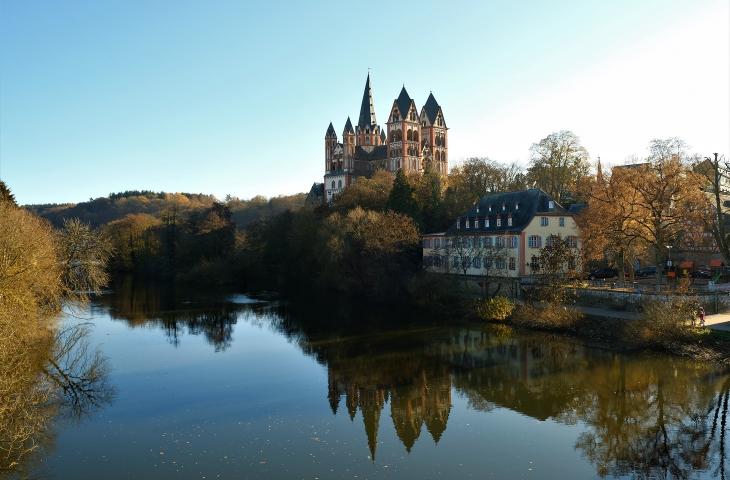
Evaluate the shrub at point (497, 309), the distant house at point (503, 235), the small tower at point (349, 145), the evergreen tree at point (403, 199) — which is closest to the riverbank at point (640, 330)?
the shrub at point (497, 309)

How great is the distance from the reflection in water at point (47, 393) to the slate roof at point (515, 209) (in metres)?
30.5

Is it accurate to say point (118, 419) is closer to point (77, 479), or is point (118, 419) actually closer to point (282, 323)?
point (77, 479)

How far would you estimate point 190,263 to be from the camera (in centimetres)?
7288

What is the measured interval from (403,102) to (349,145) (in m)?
13.0

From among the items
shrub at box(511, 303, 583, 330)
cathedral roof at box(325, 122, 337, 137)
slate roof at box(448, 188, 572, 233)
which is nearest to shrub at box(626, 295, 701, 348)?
shrub at box(511, 303, 583, 330)

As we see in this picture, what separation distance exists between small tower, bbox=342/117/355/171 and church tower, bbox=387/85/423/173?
25.8 ft

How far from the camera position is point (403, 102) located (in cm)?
10225

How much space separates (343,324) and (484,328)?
8.84 meters

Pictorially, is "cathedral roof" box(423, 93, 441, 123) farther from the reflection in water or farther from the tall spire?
the reflection in water

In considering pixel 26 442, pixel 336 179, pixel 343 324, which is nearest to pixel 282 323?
pixel 343 324

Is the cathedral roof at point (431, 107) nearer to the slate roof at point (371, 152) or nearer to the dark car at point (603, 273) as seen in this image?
Answer: the slate roof at point (371, 152)

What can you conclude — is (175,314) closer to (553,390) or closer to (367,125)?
(553,390)

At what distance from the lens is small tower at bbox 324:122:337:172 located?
365 feet

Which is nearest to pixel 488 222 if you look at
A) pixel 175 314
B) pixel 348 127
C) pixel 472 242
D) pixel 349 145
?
pixel 472 242
